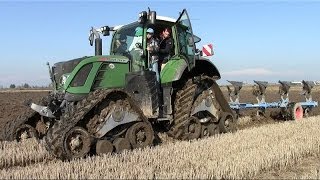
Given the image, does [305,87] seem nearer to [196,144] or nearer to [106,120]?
[196,144]

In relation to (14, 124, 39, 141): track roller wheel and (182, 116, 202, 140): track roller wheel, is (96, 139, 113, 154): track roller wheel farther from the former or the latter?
(14, 124, 39, 141): track roller wheel

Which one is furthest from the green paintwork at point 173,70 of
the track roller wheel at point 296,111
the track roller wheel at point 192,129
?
the track roller wheel at point 296,111

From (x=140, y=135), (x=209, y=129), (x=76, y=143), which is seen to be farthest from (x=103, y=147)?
(x=209, y=129)

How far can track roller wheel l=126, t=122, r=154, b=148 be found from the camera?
26.9 ft

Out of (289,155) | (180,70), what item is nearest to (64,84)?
(180,70)

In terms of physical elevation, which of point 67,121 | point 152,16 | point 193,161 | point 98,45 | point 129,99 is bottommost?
point 193,161

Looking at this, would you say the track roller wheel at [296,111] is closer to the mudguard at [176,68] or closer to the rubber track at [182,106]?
the mudguard at [176,68]

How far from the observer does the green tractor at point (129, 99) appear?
25.4ft

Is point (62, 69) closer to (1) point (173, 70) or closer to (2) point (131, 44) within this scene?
(2) point (131, 44)

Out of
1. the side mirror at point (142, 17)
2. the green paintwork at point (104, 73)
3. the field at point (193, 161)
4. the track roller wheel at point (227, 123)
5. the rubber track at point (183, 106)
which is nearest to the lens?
the field at point (193, 161)

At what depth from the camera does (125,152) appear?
767cm

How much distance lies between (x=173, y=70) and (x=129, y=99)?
135cm

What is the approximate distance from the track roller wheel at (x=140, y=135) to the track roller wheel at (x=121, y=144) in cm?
10

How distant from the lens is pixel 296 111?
543 inches
